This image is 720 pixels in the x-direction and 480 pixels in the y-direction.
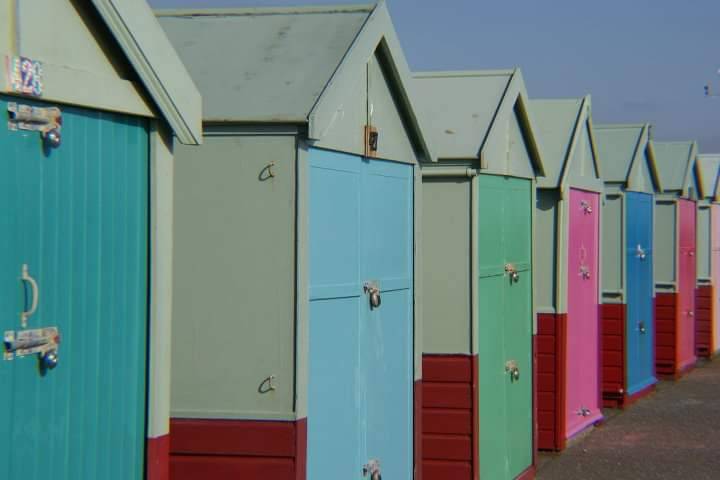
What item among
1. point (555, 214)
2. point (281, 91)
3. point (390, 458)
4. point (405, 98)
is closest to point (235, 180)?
point (281, 91)

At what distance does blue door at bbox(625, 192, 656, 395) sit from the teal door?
10.7m

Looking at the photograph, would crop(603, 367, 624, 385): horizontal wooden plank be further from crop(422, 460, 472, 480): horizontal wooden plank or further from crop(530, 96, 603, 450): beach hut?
crop(422, 460, 472, 480): horizontal wooden plank

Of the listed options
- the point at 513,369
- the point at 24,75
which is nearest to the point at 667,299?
the point at 513,369

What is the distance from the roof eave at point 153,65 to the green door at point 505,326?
4.46 meters

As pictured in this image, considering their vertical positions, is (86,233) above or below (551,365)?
above

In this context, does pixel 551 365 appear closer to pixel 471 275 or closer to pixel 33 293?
pixel 471 275

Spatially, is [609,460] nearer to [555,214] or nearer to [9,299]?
[555,214]

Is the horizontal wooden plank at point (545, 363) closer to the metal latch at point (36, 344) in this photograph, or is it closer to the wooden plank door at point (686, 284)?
the wooden plank door at point (686, 284)

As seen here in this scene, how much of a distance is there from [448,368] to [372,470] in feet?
6.88

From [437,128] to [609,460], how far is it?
412cm

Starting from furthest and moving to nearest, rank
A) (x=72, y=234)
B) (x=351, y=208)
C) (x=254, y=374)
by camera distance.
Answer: (x=351, y=208) < (x=254, y=374) < (x=72, y=234)

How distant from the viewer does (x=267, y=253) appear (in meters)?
5.80

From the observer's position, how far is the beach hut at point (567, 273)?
11.4m

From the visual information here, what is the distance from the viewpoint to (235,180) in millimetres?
5836
